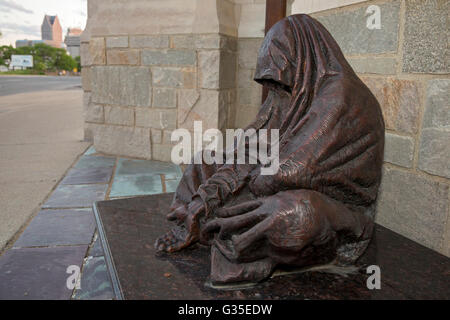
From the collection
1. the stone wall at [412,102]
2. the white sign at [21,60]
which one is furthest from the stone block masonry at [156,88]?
the white sign at [21,60]

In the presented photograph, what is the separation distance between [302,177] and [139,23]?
370cm

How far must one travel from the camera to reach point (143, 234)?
6.31 feet

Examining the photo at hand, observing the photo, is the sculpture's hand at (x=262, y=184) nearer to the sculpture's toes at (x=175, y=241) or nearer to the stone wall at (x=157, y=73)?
the sculpture's toes at (x=175, y=241)

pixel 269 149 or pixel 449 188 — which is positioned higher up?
pixel 269 149

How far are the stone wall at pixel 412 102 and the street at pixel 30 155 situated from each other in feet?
8.24

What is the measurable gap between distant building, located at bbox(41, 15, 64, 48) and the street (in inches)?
3310

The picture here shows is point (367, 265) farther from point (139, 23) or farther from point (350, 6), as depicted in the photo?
point (139, 23)

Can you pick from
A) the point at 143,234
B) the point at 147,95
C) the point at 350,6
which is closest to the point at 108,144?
the point at 147,95

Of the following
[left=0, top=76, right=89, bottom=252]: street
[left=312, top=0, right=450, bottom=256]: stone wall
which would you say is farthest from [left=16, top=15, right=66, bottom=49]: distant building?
[left=312, top=0, right=450, bottom=256]: stone wall

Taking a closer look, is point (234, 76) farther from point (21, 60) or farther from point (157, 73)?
point (21, 60)

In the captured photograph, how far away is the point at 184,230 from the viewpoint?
1738 millimetres

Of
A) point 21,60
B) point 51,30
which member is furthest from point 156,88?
point 51,30

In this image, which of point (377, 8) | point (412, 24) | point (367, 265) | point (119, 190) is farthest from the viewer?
point (119, 190)

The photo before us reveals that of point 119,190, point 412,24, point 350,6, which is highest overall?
point 350,6
